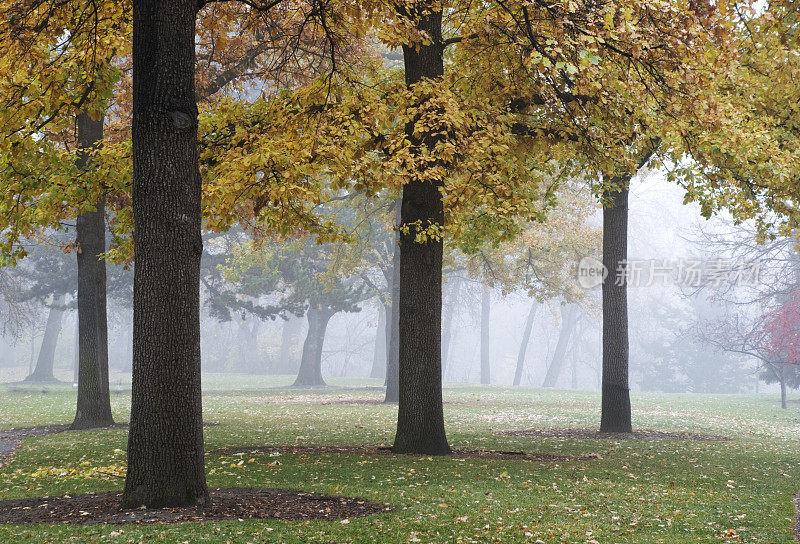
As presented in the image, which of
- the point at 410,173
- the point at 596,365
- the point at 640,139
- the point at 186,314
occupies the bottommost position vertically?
the point at 596,365

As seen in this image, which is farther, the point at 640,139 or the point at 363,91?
the point at 640,139

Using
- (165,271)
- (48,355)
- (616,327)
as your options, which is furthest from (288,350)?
(165,271)

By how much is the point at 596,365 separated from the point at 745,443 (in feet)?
185

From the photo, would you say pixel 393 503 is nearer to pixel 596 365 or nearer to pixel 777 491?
pixel 777 491

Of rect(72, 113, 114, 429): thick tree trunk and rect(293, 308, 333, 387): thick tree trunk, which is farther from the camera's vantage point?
rect(293, 308, 333, 387): thick tree trunk

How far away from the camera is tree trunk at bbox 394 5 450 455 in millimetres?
11766

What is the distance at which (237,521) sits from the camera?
6758 millimetres

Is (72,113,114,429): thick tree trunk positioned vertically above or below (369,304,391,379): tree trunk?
above

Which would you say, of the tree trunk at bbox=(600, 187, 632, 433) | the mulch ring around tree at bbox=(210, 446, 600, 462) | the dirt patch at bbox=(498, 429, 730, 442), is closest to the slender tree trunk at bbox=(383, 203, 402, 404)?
the dirt patch at bbox=(498, 429, 730, 442)

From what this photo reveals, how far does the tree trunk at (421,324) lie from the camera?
11766 millimetres

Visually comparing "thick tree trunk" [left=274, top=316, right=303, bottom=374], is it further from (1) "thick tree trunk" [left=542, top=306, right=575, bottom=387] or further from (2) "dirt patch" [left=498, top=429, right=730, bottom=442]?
(2) "dirt patch" [left=498, top=429, right=730, bottom=442]

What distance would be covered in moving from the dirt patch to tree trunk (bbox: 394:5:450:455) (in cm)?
485

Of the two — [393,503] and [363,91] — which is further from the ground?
[363,91]

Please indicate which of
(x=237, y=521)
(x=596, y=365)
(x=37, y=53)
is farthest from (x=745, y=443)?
(x=596, y=365)
